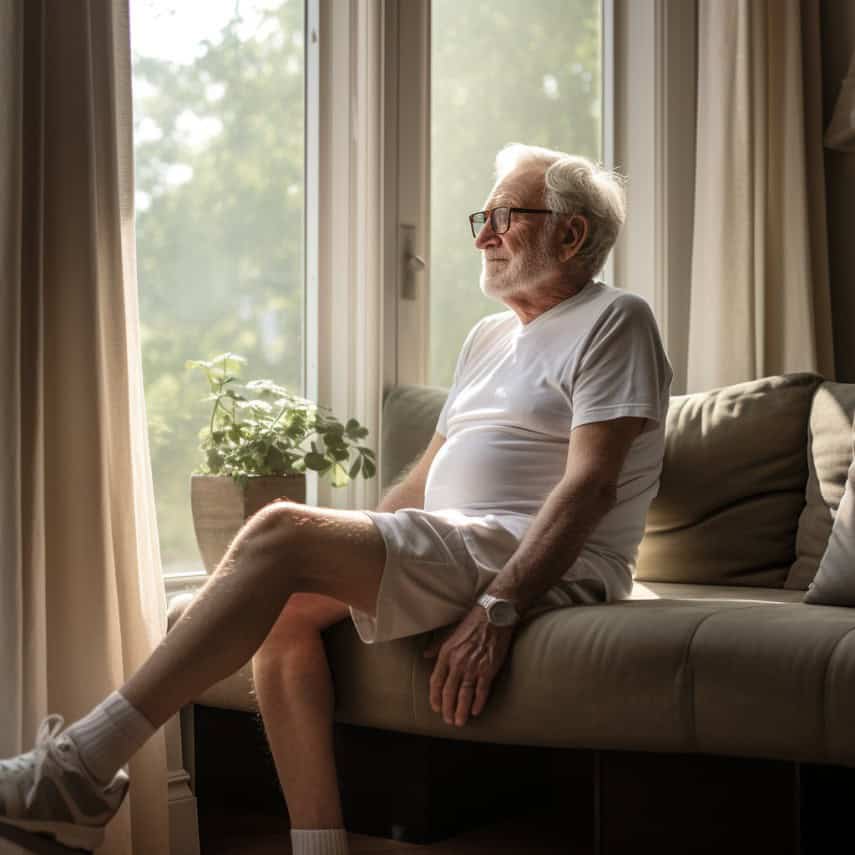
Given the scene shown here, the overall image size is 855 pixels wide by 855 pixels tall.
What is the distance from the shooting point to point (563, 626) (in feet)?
6.17

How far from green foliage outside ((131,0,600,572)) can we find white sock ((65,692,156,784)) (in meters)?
1.01

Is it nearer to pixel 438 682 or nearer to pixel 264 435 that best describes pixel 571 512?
pixel 438 682

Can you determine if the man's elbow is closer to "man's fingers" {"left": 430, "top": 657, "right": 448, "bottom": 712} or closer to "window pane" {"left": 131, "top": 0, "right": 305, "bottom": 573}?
"man's fingers" {"left": 430, "top": 657, "right": 448, "bottom": 712}

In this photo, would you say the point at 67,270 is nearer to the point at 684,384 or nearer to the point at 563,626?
the point at 563,626

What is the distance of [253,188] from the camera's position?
2875mm

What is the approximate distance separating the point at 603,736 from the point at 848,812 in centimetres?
43

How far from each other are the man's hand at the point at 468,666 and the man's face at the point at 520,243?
28.3 inches

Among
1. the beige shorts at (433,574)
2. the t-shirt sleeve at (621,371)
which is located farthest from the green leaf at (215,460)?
the t-shirt sleeve at (621,371)

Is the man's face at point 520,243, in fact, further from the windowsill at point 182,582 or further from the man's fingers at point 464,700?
the windowsill at point 182,582

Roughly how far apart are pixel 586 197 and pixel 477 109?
3.21ft

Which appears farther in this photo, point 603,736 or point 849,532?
point 849,532

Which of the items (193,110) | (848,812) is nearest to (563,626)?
(848,812)

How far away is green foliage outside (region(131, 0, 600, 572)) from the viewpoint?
8.84 feet

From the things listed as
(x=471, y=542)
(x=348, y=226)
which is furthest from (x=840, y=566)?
(x=348, y=226)
